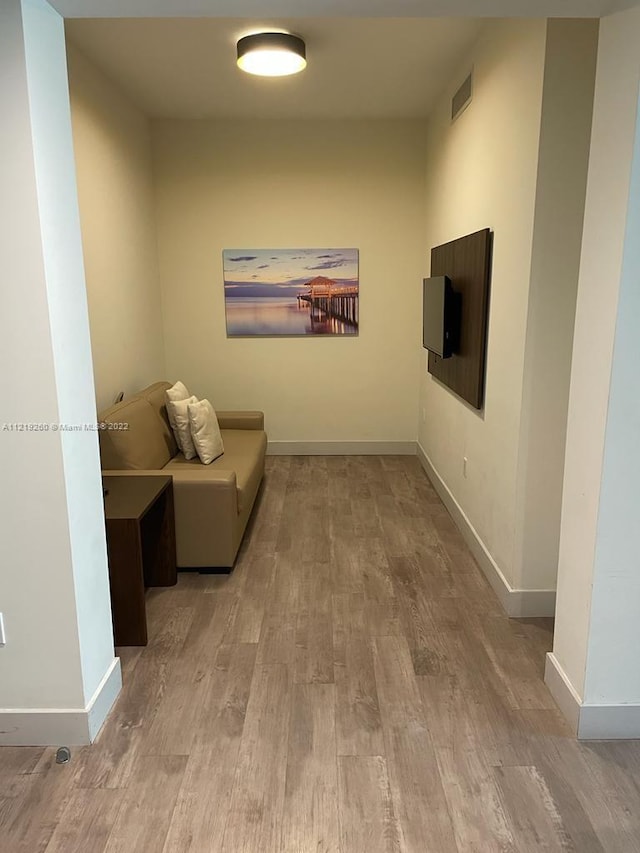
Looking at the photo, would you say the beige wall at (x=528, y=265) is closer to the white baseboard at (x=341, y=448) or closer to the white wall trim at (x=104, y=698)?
the white wall trim at (x=104, y=698)

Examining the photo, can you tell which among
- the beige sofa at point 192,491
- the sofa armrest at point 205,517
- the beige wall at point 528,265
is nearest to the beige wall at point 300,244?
the beige wall at point 528,265

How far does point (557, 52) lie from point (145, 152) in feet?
11.5

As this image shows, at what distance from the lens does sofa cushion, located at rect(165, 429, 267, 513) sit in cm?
361

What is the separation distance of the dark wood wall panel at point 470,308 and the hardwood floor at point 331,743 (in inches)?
42.9

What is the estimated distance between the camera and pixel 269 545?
3729mm

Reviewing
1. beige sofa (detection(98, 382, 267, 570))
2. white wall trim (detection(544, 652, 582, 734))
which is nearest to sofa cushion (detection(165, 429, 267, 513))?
beige sofa (detection(98, 382, 267, 570))

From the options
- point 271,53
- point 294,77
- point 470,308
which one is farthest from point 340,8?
point 294,77

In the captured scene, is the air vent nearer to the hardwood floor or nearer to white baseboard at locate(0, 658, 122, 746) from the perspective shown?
A: the hardwood floor

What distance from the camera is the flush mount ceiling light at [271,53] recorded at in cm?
337

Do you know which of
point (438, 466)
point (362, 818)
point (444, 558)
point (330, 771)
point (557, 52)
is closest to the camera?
point (362, 818)

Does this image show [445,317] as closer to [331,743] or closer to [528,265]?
[528,265]

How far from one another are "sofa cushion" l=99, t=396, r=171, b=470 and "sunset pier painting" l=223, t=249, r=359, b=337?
1.81m

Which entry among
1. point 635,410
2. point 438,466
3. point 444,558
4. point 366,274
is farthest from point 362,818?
point 366,274

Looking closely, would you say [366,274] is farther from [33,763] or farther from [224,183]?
[33,763]
